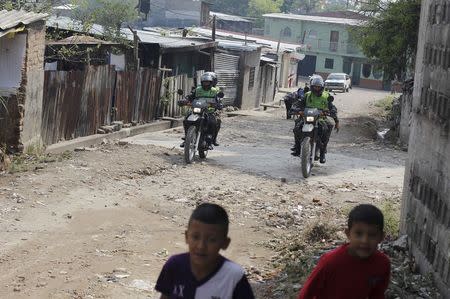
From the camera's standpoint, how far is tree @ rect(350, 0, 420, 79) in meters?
25.5

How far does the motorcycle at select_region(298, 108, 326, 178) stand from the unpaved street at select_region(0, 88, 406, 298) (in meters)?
0.27

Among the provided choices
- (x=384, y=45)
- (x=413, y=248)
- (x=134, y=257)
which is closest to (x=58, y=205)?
(x=134, y=257)

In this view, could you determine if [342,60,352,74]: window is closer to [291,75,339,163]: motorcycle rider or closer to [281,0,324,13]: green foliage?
[281,0,324,13]: green foliage

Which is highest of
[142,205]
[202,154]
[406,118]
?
[406,118]

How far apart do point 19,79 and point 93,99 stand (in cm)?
391

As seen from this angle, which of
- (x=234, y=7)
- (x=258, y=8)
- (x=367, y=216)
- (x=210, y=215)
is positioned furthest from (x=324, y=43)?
(x=210, y=215)

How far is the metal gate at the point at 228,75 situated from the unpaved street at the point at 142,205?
12101mm

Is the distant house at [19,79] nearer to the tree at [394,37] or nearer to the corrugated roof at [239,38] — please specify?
the tree at [394,37]

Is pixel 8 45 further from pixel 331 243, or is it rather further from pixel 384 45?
pixel 384 45

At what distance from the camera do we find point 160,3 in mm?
79125

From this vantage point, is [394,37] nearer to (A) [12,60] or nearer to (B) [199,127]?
(B) [199,127]

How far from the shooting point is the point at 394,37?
26.3 meters

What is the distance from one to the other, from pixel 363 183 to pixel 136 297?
7.39 m

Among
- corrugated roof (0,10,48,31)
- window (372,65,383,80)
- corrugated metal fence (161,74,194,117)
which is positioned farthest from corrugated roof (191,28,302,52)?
corrugated roof (0,10,48,31)
